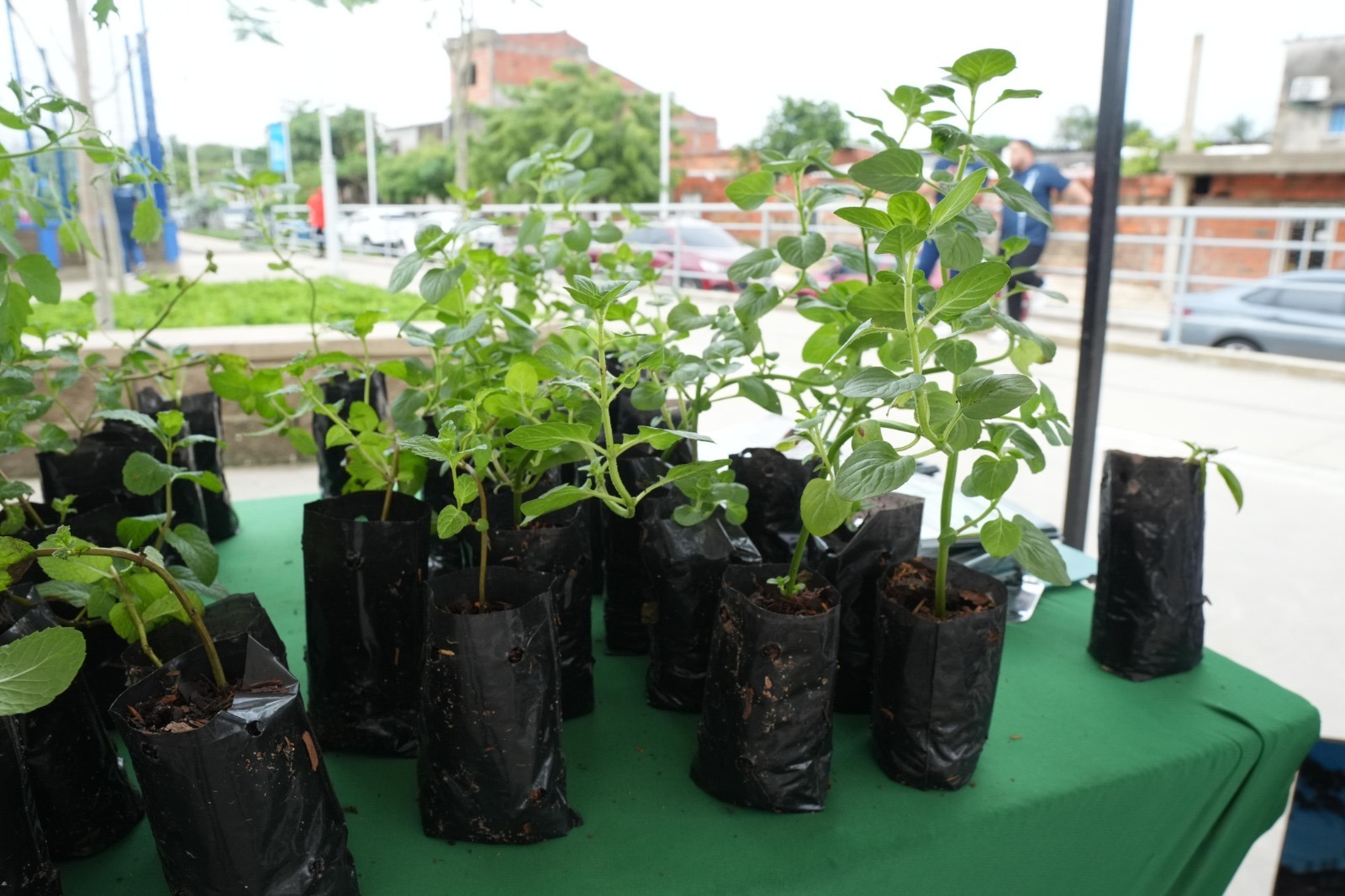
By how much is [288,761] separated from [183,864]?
91 mm

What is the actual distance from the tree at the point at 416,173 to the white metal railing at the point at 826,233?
7149 millimetres

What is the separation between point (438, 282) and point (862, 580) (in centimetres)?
53

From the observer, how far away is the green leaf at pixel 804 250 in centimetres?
87

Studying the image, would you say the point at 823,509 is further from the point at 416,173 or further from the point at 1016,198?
the point at 416,173

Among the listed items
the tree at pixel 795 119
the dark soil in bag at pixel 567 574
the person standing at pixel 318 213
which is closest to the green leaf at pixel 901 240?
the dark soil in bag at pixel 567 574

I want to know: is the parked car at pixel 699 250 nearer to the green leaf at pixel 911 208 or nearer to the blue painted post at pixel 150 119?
the blue painted post at pixel 150 119

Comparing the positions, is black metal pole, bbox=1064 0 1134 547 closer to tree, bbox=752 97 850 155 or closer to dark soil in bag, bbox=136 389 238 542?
dark soil in bag, bbox=136 389 238 542

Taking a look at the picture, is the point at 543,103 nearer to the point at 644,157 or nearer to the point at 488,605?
the point at 644,157

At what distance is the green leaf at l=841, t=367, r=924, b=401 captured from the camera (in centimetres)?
59

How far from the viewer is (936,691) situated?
779mm

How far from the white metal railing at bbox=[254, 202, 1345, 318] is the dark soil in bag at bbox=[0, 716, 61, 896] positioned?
62 cm

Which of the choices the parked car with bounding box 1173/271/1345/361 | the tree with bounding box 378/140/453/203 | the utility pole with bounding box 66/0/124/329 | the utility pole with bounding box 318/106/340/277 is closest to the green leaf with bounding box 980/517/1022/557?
the utility pole with bounding box 66/0/124/329

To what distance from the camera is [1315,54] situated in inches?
695

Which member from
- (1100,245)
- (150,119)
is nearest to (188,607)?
(1100,245)
